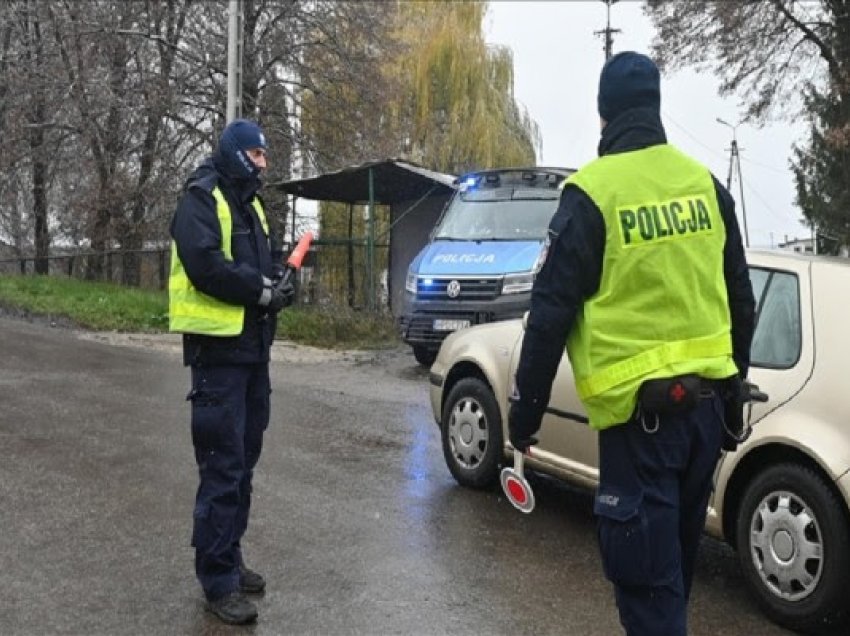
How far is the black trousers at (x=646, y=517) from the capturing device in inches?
104

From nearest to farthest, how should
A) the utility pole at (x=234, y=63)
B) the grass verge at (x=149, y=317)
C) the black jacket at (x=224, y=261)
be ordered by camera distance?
1. the black jacket at (x=224, y=261)
2. the grass verge at (x=149, y=317)
3. the utility pole at (x=234, y=63)

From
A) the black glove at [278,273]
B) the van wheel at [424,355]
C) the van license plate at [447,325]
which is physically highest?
the black glove at [278,273]

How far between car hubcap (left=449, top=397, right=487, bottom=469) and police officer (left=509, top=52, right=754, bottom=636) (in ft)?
10.2

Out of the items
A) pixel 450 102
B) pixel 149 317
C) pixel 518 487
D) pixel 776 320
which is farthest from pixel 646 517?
pixel 450 102

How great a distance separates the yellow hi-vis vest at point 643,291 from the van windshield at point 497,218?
8.76 m

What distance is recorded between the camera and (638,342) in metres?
2.67

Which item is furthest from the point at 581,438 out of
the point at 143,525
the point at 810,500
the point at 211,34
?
the point at 211,34

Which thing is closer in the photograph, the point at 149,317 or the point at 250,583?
the point at 250,583

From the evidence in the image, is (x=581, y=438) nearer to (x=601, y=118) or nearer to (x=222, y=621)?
(x=222, y=621)

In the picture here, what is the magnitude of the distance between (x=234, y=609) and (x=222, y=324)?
1128mm

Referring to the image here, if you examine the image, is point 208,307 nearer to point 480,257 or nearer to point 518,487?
point 518,487

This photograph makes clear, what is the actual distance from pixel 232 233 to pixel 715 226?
76.9 inches

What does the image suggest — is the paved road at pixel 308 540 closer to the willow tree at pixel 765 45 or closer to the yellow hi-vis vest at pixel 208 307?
the yellow hi-vis vest at pixel 208 307

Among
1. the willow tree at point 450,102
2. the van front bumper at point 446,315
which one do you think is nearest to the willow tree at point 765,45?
the willow tree at point 450,102
